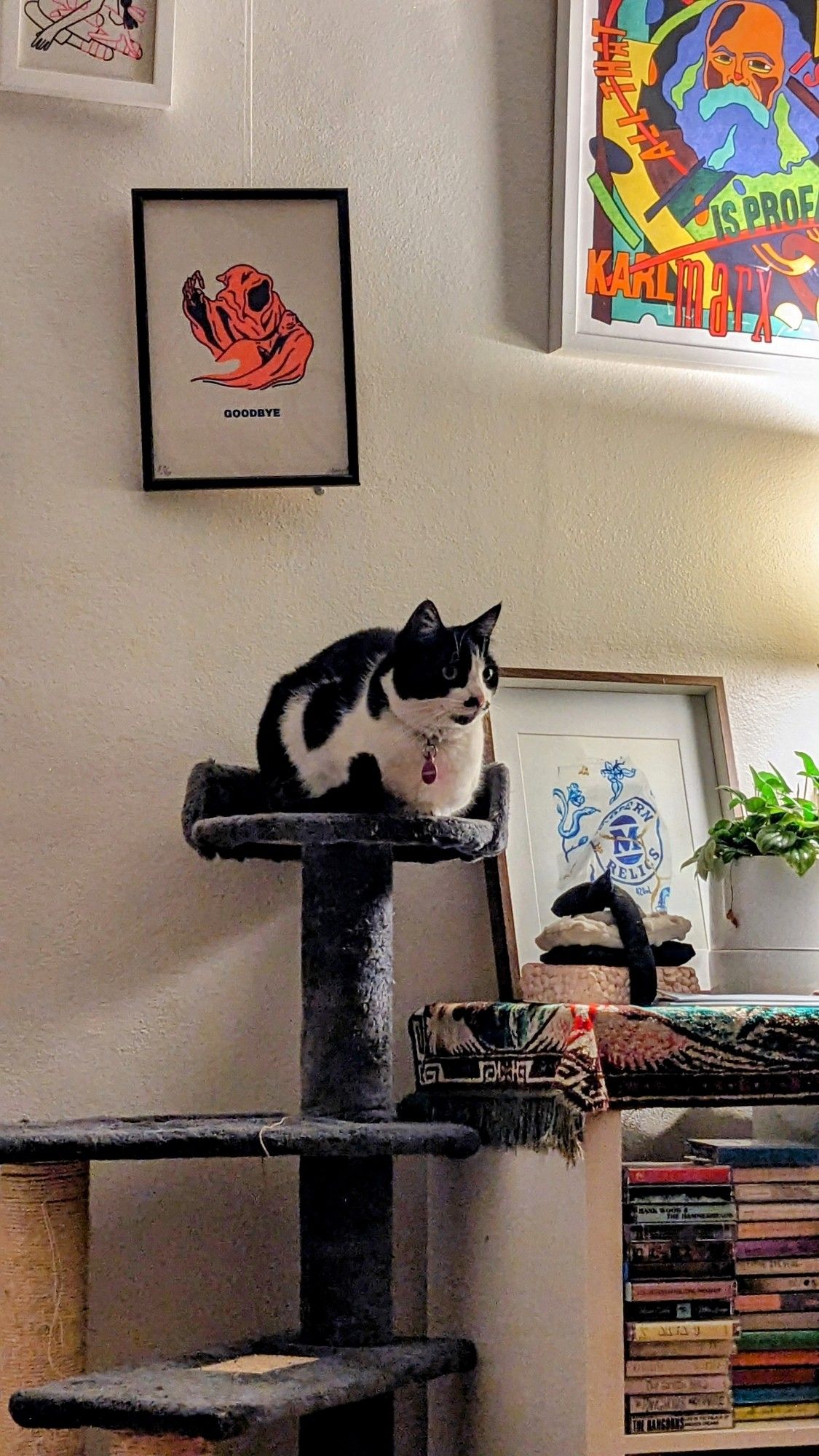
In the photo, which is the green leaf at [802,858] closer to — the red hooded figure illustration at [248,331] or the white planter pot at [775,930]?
the white planter pot at [775,930]

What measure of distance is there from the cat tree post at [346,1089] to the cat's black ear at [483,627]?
0.22 metres

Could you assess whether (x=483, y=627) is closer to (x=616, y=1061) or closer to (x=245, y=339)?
(x=616, y=1061)

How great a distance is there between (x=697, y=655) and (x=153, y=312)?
0.76 m

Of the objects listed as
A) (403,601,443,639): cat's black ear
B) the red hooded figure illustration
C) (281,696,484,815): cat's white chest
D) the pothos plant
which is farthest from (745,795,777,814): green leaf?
the red hooded figure illustration

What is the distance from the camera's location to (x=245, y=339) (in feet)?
5.56

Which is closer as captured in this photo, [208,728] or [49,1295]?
[49,1295]

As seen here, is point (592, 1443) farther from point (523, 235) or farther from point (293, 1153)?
point (523, 235)

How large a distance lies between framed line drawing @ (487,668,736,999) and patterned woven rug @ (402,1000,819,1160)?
20cm

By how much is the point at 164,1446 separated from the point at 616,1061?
49cm

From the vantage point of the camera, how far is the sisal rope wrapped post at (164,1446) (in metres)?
1.13

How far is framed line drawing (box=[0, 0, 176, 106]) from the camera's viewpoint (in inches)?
64.6

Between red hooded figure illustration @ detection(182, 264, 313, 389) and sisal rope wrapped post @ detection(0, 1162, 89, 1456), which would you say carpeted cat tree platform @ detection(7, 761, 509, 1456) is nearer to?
sisal rope wrapped post @ detection(0, 1162, 89, 1456)

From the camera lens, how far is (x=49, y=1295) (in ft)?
4.35

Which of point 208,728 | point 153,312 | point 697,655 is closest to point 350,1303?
point 208,728
